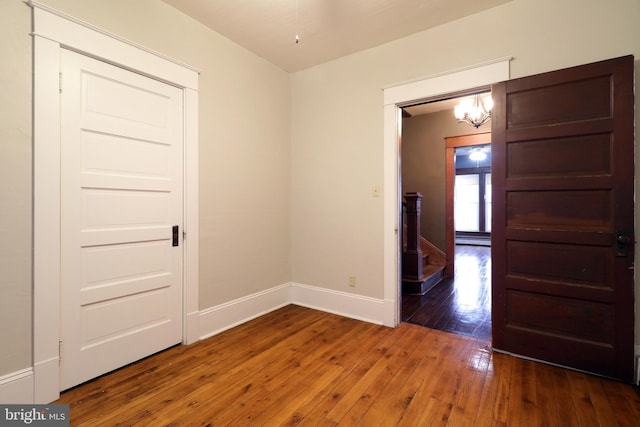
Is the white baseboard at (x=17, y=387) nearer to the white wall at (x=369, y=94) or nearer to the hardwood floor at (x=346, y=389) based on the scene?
the hardwood floor at (x=346, y=389)

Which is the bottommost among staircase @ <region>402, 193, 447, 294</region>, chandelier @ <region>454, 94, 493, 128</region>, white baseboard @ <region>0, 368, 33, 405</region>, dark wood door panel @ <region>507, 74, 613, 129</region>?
white baseboard @ <region>0, 368, 33, 405</region>

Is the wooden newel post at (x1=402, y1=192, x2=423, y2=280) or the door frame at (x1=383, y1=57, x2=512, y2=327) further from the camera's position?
the wooden newel post at (x1=402, y1=192, x2=423, y2=280)

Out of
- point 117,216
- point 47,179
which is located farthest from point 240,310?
point 47,179

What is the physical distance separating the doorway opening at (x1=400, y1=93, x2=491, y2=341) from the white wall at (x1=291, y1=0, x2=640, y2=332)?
911 millimetres

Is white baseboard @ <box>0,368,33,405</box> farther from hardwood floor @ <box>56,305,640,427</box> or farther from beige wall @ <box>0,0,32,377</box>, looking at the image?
hardwood floor @ <box>56,305,640,427</box>

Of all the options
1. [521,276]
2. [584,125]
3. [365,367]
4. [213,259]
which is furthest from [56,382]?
[584,125]

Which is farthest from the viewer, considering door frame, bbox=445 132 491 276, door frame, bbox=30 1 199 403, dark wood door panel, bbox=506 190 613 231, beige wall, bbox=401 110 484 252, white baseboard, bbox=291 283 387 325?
beige wall, bbox=401 110 484 252

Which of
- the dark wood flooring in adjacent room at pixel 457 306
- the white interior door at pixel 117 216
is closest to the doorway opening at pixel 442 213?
the dark wood flooring in adjacent room at pixel 457 306

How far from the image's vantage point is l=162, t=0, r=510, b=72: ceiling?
8.10ft

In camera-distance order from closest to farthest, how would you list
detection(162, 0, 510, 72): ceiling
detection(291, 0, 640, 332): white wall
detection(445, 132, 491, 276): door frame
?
detection(291, 0, 640, 332): white wall, detection(162, 0, 510, 72): ceiling, detection(445, 132, 491, 276): door frame

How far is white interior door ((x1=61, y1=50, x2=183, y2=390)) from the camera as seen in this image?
6.54 ft

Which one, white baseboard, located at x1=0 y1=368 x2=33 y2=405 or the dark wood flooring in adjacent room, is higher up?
white baseboard, located at x1=0 y1=368 x2=33 y2=405

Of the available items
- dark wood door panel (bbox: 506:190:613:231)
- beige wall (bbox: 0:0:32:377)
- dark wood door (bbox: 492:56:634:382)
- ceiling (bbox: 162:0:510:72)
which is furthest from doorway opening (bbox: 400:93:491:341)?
beige wall (bbox: 0:0:32:377)

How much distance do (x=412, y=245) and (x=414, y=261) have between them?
260mm
